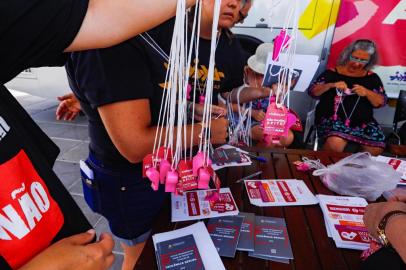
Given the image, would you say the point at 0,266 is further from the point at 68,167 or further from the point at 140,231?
the point at 68,167

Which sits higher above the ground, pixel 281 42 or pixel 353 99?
pixel 281 42

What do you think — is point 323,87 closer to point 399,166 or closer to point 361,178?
point 399,166

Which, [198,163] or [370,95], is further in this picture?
[370,95]

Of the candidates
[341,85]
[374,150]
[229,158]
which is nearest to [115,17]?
[229,158]

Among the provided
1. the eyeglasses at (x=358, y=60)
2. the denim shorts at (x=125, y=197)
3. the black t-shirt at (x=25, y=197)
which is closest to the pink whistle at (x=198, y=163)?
the black t-shirt at (x=25, y=197)

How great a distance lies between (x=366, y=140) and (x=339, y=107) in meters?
0.38

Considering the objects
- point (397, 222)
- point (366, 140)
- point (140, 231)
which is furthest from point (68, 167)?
point (366, 140)

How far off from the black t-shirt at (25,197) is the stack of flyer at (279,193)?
62 centimetres

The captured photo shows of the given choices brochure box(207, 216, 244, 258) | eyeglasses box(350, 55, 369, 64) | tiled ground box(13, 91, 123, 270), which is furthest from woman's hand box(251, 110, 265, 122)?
eyeglasses box(350, 55, 369, 64)

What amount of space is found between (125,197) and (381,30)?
288 cm

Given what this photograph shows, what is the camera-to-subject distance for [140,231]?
1.00 meters

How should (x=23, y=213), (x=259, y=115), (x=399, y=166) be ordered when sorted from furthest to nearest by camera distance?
(x=259, y=115) → (x=399, y=166) → (x=23, y=213)

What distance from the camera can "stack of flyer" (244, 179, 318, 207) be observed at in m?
0.98

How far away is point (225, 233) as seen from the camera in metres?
0.80
